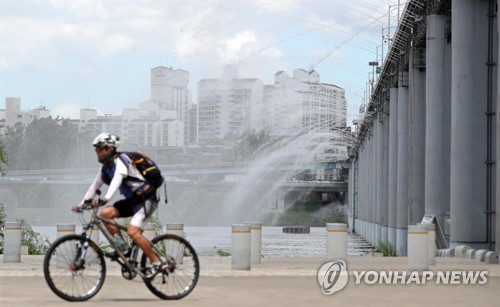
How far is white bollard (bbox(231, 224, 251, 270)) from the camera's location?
24.2 m

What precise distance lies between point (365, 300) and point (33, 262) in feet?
43.0

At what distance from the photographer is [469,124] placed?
41.3 metres

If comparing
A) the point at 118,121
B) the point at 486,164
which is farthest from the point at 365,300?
the point at 118,121

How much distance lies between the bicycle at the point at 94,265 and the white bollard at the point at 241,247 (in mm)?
8097

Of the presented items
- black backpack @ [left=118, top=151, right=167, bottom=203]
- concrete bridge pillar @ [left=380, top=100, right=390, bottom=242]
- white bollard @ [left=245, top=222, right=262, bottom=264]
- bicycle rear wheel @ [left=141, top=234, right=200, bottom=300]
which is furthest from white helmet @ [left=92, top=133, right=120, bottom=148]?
concrete bridge pillar @ [left=380, top=100, right=390, bottom=242]

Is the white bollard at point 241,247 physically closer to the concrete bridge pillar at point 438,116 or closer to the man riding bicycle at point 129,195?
the man riding bicycle at point 129,195

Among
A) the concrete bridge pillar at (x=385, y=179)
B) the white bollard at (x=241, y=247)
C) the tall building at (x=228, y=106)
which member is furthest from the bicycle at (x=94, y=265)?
the tall building at (x=228, y=106)

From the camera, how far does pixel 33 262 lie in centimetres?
2783

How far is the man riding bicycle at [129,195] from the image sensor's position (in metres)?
15.7

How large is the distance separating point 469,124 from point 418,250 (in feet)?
57.9

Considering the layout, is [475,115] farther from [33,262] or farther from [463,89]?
[33,262]

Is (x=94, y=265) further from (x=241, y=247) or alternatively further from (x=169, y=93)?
(x=169, y=93)

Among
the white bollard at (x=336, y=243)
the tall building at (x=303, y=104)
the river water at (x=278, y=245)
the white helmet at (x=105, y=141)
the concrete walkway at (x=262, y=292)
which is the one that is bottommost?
the river water at (x=278, y=245)

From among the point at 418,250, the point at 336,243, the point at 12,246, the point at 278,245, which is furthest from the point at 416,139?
the point at 418,250
